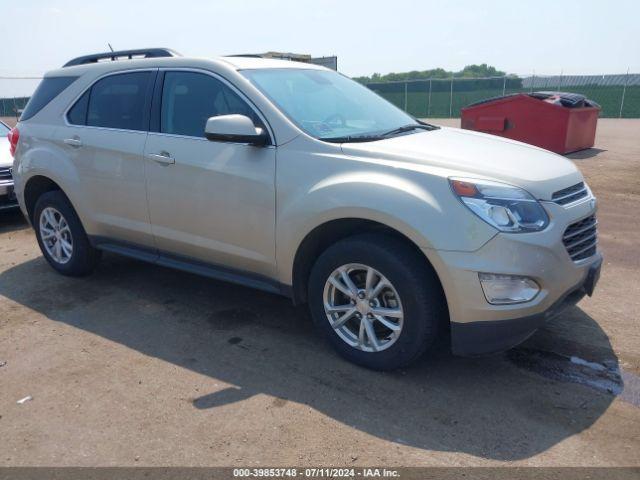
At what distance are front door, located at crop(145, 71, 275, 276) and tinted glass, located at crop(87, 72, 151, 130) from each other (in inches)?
8.1

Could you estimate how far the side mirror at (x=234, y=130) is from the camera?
3.59 metres

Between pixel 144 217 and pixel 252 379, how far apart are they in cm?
168

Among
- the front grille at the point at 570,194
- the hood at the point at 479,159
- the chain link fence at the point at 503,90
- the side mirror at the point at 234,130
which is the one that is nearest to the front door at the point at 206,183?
the side mirror at the point at 234,130

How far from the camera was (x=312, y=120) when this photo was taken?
387 cm

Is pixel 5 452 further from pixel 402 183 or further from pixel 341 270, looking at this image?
pixel 402 183

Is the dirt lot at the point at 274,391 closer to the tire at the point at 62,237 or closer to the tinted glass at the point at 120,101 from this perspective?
the tire at the point at 62,237

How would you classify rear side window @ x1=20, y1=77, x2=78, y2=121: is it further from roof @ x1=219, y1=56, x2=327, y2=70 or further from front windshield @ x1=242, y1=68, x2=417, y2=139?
front windshield @ x1=242, y1=68, x2=417, y2=139

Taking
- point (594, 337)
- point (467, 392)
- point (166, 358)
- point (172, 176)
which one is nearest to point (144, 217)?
point (172, 176)

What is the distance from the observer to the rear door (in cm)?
446

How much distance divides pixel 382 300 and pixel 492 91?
3101 cm

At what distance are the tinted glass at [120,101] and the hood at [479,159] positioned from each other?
189cm

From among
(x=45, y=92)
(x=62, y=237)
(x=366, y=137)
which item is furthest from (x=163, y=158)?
(x=45, y=92)

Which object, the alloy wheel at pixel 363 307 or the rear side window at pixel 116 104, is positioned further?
the rear side window at pixel 116 104

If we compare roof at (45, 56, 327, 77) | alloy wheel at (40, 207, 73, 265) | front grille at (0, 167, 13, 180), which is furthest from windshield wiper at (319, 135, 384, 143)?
front grille at (0, 167, 13, 180)
